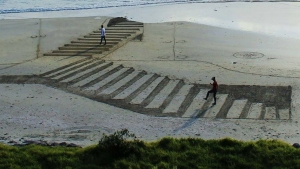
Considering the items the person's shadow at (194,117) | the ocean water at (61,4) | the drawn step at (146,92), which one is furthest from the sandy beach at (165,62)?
the ocean water at (61,4)

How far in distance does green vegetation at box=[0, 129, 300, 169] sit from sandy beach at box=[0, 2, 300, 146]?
10.1ft

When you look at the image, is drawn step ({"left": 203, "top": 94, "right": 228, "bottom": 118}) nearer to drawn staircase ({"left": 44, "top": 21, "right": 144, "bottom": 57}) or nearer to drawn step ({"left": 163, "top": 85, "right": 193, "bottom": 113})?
drawn step ({"left": 163, "top": 85, "right": 193, "bottom": 113})

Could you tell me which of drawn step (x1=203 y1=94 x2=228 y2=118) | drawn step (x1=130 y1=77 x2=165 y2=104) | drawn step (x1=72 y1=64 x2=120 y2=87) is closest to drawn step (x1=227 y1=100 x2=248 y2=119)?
drawn step (x1=203 y1=94 x2=228 y2=118)

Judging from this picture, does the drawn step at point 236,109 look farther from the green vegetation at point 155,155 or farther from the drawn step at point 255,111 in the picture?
the green vegetation at point 155,155

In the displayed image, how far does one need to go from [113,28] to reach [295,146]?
23.0 m

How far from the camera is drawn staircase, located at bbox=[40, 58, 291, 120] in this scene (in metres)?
19.8

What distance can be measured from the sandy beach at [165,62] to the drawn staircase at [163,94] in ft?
1.88

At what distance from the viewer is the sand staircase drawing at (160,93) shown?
19.8 metres

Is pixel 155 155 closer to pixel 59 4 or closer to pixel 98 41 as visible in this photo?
pixel 98 41

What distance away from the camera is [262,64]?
89.2ft

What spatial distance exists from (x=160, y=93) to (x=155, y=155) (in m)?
9.01

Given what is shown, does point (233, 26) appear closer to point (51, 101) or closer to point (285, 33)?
point (285, 33)

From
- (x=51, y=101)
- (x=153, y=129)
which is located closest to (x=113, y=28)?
(x=51, y=101)

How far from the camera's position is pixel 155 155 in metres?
13.3
